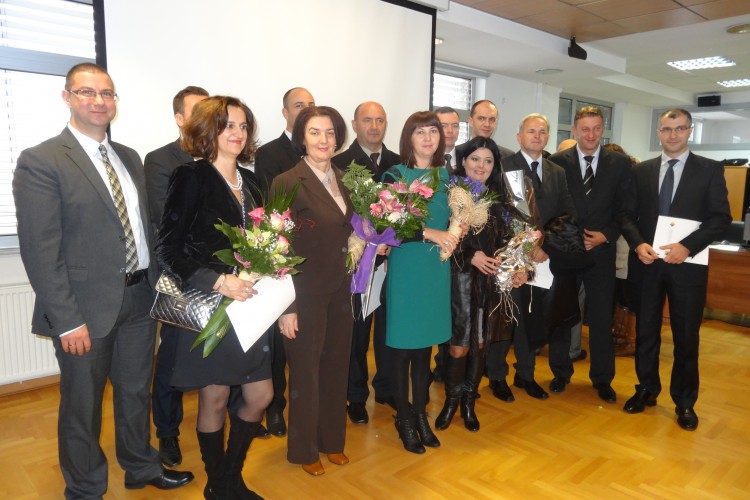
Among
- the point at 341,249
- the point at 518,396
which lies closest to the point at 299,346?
the point at 341,249

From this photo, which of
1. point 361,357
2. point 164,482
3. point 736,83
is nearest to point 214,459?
point 164,482

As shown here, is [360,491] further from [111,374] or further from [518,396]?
[518,396]

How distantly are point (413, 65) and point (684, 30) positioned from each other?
352cm

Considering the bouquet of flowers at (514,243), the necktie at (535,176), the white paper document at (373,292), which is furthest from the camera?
the necktie at (535,176)

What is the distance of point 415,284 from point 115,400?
1.47m

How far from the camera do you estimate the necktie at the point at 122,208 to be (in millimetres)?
2183

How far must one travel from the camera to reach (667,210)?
3.29 m

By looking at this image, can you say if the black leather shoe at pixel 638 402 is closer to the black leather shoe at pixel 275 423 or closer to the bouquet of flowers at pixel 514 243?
the bouquet of flowers at pixel 514 243

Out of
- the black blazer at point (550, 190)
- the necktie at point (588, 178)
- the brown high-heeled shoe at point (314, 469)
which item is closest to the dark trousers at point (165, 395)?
the brown high-heeled shoe at point (314, 469)

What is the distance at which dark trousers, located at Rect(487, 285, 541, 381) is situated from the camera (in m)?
3.46

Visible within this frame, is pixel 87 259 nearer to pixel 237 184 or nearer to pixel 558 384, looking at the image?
pixel 237 184

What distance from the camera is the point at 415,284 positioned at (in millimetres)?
2725

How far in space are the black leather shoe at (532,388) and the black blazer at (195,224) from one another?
2553 millimetres

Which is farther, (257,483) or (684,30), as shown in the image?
(684,30)
